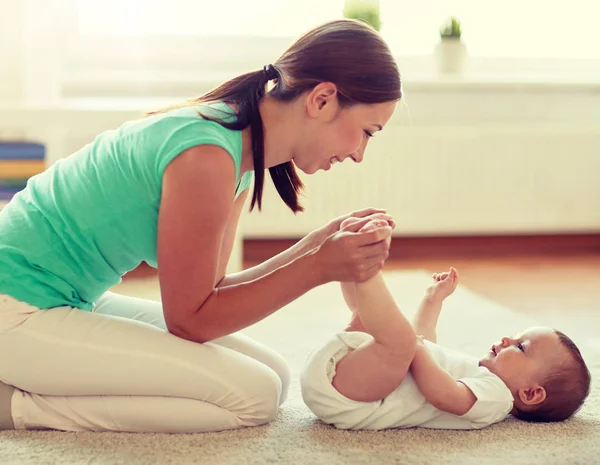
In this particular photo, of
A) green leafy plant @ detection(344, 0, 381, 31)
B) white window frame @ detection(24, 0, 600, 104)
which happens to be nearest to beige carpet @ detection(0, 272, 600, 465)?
white window frame @ detection(24, 0, 600, 104)

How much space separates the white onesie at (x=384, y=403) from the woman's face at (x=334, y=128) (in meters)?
0.30

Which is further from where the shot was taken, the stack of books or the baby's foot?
the stack of books

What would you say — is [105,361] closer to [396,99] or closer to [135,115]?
[396,99]

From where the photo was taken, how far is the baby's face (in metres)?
1.35

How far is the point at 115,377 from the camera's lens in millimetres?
1257

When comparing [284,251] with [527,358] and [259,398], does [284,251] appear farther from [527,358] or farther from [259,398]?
[527,358]

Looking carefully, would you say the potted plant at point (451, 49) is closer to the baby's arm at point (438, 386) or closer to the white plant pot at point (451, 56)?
the white plant pot at point (451, 56)

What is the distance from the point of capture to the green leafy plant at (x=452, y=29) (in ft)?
10.2

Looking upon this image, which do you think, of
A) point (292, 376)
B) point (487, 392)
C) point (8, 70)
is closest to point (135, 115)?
point (8, 70)

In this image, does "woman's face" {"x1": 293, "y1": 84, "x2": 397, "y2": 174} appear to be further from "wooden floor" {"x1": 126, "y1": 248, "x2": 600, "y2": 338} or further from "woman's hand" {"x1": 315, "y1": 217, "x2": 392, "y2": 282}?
"wooden floor" {"x1": 126, "y1": 248, "x2": 600, "y2": 338}

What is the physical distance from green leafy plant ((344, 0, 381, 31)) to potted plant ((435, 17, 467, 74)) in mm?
276

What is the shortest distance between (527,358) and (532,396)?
64mm

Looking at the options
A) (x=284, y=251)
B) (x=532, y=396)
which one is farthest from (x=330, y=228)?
(x=532, y=396)

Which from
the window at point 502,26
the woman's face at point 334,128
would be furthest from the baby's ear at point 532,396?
the window at point 502,26
